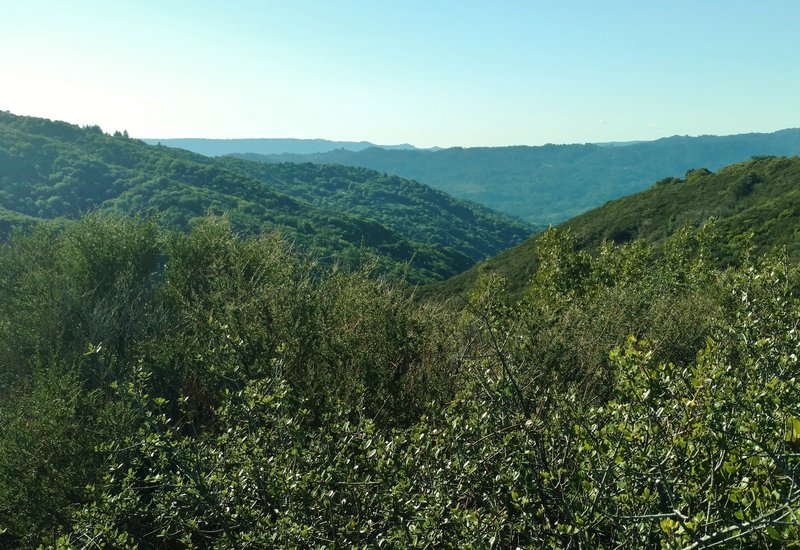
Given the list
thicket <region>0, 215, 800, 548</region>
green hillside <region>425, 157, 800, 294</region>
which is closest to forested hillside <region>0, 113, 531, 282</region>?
green hillside <region>425, 157, 800, 294</region>

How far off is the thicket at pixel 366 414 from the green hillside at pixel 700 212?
41663 millimetres

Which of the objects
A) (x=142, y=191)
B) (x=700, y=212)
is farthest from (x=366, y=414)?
(x=142, y=191)

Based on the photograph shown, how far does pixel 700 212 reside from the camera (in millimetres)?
65938

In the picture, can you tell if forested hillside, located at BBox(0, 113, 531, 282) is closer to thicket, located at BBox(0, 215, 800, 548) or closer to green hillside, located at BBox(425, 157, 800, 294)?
green hillside, located at BBox(425, 157, 800, 294)

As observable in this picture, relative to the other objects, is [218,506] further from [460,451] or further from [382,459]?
[460,451]

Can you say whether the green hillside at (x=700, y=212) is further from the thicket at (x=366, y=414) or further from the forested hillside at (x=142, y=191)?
the thicket at (x=366, y=414)

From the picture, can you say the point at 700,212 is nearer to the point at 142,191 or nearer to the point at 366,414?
the point at 366,414

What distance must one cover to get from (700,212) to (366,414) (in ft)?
230

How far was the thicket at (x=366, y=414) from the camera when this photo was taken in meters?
3.88

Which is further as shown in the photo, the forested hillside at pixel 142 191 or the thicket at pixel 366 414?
the forested hillside at pixel 142 191

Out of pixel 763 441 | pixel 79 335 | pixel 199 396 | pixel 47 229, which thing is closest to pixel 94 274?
pixel 79 335

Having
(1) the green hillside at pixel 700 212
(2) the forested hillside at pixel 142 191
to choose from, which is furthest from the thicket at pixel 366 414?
(2) the forested hillside at pixel 142 191

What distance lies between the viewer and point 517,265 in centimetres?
7044

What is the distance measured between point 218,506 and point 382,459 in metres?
1.59
